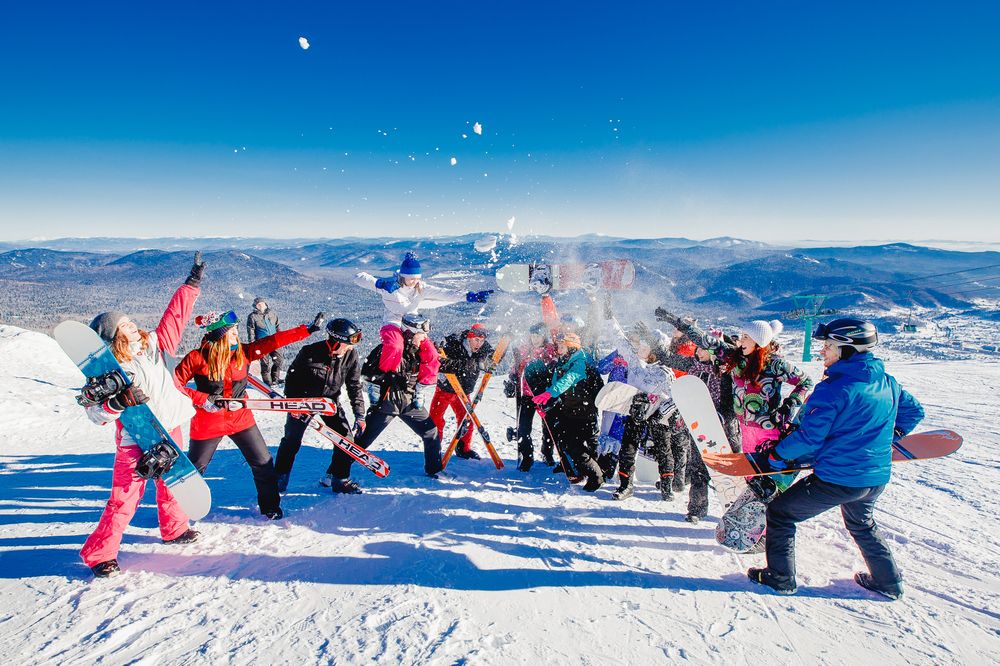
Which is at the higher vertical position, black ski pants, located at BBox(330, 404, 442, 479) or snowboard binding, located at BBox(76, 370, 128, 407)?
snowboard binding, located at BBox(76, 370, 128, 407)

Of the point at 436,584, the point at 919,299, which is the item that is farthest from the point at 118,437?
the point at 919,299

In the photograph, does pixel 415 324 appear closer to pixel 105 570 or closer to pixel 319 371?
pixel 319 371

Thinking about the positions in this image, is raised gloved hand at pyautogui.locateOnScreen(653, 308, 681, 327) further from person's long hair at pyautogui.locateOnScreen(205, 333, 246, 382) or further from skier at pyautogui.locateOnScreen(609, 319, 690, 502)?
person's long hair at pyautogui.locateOnScreen(205, 333, 246, 382)

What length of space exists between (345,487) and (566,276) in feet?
13.3

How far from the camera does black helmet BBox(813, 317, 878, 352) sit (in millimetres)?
3082

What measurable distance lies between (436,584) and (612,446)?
2.88m

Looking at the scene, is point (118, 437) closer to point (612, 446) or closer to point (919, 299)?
point (612, 446)

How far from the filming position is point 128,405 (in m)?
3.24

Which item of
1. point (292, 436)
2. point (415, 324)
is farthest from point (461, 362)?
point (292, 436)

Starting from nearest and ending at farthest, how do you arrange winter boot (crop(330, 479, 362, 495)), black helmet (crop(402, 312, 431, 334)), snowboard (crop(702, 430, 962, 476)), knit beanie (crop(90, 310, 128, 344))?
knit beanie (crop(90, 310, 128, 344))
snowboard (crop(702, 430, 962, 476))
winter boot (crop(330, 479, 362, 495))
black helmet (crop(402, 312, 431, 334))

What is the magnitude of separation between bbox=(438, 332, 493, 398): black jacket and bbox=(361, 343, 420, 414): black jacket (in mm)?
872

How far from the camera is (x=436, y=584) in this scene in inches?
136

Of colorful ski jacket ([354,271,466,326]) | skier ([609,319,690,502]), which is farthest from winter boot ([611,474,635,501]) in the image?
colorful ski jacket ([354,271,466,326])

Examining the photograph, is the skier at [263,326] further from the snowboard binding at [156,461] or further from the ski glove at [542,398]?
the ski glove at [542,398]
